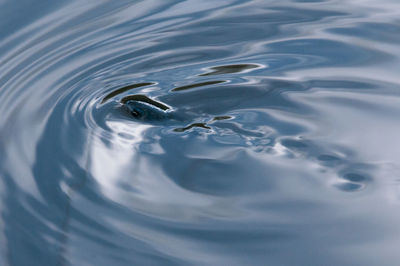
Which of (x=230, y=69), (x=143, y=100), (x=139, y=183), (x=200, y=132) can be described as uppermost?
(x=230, y=69)

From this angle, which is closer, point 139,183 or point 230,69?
point 139,183

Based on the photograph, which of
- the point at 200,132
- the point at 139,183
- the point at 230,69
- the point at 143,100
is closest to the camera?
the point at 139,183

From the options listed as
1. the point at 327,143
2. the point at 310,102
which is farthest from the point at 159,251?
the point at 310,102

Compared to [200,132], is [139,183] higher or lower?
lower

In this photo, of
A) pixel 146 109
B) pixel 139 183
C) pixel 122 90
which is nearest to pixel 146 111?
pixel 146 109

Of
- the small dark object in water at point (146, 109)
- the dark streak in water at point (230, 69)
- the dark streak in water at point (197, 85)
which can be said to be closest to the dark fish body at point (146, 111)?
the small dark object in water at point (146, 109)

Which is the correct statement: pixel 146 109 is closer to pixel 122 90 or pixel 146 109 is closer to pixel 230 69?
pixel 122 90

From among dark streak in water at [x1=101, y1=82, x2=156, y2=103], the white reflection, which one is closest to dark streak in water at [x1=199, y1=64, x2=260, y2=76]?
dark streak in water at [x1=101, y1=82, x2=156, y2=103]

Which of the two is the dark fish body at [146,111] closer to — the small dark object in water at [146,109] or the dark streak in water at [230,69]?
the small dark object in water at [146,109]

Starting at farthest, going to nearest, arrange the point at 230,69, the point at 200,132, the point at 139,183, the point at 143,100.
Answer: the point at 230,69, the point at 143,100, the point at 200,132, the point at 139,183

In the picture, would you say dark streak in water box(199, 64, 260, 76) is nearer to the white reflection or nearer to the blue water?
the blue water
